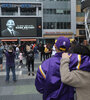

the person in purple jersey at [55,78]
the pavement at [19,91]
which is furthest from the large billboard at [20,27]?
the person in purple jersey at [55,78]

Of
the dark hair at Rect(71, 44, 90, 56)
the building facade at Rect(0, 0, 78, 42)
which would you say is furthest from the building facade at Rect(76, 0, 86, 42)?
Result: the dark hair at Rect(71, 44, 90, 56)

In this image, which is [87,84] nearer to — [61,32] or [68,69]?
[68,69]

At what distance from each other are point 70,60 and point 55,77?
0.77ft

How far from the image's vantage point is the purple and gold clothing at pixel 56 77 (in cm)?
182

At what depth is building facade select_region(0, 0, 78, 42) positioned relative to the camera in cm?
4366

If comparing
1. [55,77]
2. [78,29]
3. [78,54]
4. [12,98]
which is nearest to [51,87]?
[55,77]

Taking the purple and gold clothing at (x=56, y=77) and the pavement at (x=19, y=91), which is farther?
the pavement at (x=19, y=91)

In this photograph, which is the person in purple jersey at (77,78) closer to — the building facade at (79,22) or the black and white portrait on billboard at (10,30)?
the black and white portrait on billboard at (10,30)

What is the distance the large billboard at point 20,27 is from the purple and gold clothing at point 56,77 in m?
41.6

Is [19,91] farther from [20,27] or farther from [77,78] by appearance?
[20,27]

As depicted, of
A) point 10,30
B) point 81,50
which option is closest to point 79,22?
point 10,30

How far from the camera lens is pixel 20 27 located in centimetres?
4356

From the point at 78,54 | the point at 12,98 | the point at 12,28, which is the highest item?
the point at 12,28

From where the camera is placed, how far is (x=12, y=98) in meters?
5.04
